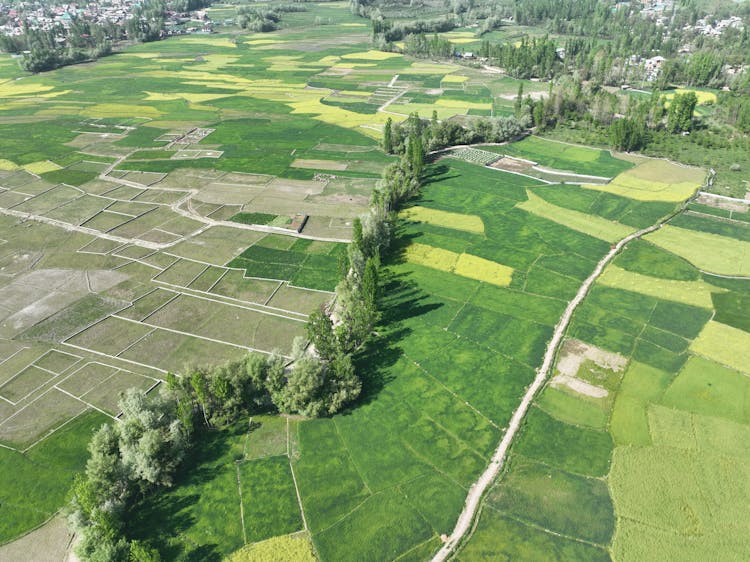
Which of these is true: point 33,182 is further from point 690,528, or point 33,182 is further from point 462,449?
point 690,528

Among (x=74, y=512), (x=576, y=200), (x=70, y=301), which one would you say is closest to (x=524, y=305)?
(x=576, y=200)

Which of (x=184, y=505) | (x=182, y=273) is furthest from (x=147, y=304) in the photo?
(x=184, y=505)

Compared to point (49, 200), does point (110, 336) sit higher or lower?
lower

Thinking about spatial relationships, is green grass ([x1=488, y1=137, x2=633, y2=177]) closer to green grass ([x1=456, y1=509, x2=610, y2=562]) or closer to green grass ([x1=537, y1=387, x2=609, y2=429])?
green grass ([x1=537, y1=387, x2=609, y2=429])

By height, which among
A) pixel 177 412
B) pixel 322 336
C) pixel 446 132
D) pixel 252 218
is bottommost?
pixel 252 218

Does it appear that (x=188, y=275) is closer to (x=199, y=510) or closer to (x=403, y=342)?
(x=403, y=342)

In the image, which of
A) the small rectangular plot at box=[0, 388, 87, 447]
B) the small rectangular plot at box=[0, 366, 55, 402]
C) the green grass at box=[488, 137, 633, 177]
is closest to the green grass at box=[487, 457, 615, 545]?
the small rectangular plot at box=[0, 388, 87, 447]

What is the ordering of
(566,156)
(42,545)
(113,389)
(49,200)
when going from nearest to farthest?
(42,545)
(113,389)
(49,200)
(566,156)

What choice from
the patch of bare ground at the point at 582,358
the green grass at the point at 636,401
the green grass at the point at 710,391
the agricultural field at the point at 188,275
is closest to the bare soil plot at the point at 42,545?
the agricultural field at the point at 188,275
